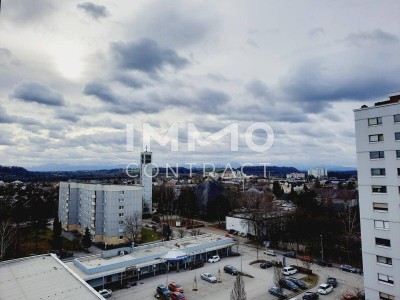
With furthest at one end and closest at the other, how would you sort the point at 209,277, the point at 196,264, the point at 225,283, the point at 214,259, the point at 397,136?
1. the point at 214,259
2. the point at 196,264
3. the point at 209,277
4. the point at 225,283
5. the point at 397,136

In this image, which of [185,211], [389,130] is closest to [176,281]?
[389,130]

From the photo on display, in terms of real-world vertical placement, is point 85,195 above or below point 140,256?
Result: above

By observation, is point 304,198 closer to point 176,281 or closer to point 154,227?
point 154,227

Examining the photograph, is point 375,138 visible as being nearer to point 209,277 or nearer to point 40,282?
point 209,277

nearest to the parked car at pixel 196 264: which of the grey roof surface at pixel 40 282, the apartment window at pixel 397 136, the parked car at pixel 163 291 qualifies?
the parked car at pixel 163 291

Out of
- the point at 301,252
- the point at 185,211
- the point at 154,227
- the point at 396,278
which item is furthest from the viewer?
the point at 185,211

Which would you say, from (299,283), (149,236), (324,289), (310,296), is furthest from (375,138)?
(149,236)
